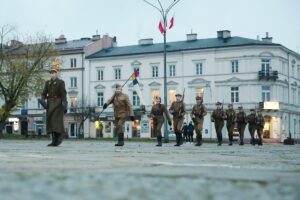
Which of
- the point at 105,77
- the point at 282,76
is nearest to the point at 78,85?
the point at 105,77

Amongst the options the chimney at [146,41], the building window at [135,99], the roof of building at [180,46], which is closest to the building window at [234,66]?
the roof of building at [180,46]

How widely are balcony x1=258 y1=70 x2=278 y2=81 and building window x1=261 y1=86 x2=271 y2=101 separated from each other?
1419 millimetres

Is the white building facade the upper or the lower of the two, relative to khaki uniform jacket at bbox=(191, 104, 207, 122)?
upper

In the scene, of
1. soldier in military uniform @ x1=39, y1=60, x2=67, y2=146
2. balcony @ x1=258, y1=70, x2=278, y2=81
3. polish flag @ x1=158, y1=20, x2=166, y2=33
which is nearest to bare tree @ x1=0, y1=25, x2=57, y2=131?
polish flag @ x1=158, y1=20, x2=166, y2=33

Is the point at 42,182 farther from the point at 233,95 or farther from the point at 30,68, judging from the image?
the point at 233,95

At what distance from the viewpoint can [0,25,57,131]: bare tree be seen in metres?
49.9

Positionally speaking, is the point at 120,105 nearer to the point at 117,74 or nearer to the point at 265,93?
the point at 265,93

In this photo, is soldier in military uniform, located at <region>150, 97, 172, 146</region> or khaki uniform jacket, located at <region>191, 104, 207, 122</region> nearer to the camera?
soldier in military uniform, located at <region>150, 97, 172, 146</region>

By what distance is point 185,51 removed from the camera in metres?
72.2

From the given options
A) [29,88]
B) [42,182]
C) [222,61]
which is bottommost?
[42,182]

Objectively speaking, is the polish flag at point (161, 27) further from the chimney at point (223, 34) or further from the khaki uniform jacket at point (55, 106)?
the chimney at point (223, 34)

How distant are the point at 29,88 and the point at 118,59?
89.3 feet

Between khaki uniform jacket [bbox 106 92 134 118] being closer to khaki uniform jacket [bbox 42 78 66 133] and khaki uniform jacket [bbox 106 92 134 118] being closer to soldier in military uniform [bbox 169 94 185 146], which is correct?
khaki uniform jacket [bbox 42 78 66 133]

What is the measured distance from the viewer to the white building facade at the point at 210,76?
69.2m
